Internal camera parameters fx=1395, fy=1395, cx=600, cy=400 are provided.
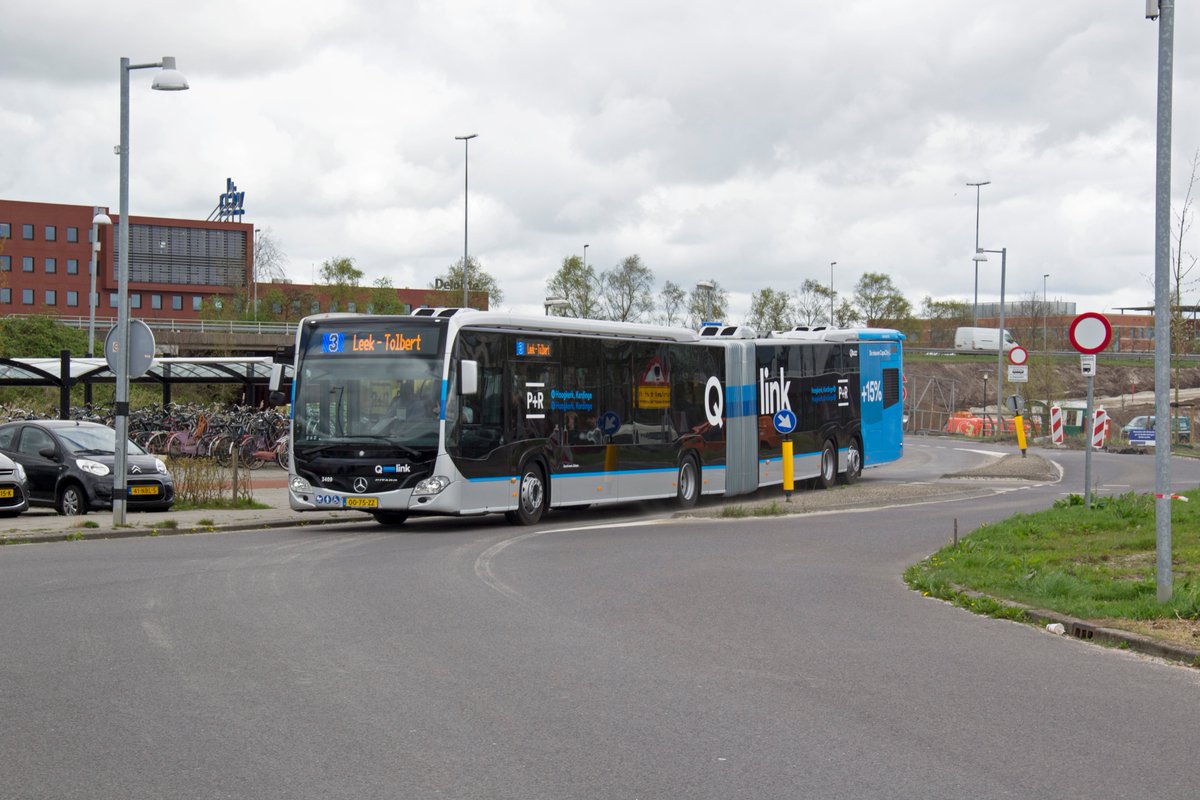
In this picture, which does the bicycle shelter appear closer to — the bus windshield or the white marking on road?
the bus windshield

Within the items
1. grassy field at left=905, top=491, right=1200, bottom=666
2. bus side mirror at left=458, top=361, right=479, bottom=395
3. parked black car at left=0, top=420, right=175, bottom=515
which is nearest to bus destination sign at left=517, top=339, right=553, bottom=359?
bus side mirror at left=458, top=361, right=479, bottom=395

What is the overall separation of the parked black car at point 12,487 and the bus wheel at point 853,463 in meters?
17.8

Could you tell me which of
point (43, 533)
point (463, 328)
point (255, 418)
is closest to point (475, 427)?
point (463, 328)

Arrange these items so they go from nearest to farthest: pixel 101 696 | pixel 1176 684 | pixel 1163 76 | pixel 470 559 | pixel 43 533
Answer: pixel 101 696 < pixel 1176 684 < pixel 1163 76 < pixel 470 559 < pixel 43 533

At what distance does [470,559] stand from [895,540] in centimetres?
627

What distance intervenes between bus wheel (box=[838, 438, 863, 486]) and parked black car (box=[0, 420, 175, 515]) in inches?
603

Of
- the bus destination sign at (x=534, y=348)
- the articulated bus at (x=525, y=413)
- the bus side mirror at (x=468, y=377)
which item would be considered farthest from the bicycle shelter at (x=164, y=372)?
the bus side mirror at (x=468, y=377)

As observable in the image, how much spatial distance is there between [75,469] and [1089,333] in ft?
51.2

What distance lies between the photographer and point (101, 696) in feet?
25.8

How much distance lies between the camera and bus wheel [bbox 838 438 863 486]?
104 feet

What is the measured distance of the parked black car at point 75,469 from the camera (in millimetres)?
22344

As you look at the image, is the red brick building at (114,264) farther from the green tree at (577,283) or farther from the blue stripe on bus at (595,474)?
the blue stripe on bus at (595,474)

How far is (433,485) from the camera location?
1986 centimetres

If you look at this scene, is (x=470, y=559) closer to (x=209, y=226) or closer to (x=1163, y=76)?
(x=1163, y=76)
